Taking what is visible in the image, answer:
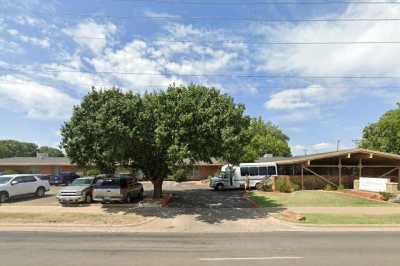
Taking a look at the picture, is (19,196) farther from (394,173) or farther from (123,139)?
(394,173)

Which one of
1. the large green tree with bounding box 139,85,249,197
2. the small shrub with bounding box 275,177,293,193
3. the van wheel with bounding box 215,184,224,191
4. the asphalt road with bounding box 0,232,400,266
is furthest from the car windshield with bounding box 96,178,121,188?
the van wheel with bounding box 215,184,224,191

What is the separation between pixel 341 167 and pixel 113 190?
2090cm

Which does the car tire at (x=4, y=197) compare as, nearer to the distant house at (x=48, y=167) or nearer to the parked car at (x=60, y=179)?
the parked car at (x=60, y=179)

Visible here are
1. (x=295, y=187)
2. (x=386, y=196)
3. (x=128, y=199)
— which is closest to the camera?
(x=128, y=199)

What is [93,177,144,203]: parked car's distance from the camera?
82.0 ft

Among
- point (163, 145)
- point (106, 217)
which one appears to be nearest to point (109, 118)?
point (163, 145)

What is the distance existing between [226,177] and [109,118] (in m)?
19.9

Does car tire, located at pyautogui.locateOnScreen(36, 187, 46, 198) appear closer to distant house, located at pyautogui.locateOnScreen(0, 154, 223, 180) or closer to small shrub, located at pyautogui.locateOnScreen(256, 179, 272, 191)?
small shrub, located at pyautogui.locateOnScreen(256, 179, 272, 191)

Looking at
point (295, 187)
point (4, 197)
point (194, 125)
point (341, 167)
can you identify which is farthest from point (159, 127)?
point (341, 167)

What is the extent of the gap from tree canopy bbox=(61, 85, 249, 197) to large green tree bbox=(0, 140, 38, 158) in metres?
113

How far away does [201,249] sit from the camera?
11.9 m

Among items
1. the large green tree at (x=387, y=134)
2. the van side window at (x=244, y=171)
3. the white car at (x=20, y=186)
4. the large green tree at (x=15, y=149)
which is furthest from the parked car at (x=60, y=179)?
the large green tree at (x=15, y=149)

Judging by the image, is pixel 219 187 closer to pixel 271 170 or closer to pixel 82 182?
pixel 271 170

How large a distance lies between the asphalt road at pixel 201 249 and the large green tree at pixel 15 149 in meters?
122
